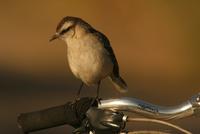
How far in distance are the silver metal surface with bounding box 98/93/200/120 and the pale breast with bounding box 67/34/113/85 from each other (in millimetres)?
2234

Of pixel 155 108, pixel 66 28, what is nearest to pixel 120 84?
pixel 66 28

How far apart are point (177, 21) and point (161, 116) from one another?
17932mm

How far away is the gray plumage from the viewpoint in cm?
607

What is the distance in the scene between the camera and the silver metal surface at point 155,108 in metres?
3.67

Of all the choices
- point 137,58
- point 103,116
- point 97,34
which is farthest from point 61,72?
point 103,116

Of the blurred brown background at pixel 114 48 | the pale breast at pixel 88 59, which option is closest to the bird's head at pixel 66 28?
the pale breast at pixel 88 59

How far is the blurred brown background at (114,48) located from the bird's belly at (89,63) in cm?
743

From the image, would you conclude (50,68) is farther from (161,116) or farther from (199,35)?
(161,116)

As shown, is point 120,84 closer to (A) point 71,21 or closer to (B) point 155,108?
(A) point 71,21

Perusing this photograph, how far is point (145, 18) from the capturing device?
21828mm

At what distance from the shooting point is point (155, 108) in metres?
3.79

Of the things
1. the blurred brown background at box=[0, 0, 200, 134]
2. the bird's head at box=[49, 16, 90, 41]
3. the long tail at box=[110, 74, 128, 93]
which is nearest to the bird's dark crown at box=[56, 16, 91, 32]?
the bird's head at box=[49, 16, 90, 41]

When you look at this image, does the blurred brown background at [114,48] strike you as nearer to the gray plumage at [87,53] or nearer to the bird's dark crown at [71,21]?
the gray plumage at [87,53]

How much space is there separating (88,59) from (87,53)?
0.14 feet
